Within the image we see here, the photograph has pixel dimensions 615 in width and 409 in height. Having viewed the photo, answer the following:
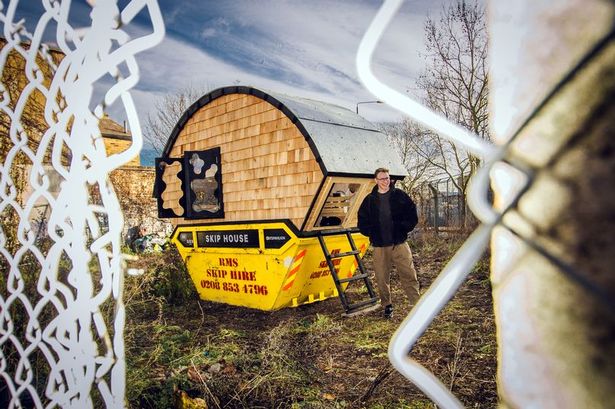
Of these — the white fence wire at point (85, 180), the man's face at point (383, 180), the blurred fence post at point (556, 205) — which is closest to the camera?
the blurred fence post at point (556, 205)

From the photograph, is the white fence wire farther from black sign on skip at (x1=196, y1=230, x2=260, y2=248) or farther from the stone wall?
the stone wall

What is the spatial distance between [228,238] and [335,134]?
2.40m

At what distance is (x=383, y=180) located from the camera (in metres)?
5.54

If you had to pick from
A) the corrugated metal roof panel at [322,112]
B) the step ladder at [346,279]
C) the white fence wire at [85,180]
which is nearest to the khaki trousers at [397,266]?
the step ladder at [346,279]

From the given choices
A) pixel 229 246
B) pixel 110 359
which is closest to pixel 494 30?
pixel 110 359

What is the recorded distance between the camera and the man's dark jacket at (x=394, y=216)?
566 centimetres

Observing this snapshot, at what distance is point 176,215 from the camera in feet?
24.4

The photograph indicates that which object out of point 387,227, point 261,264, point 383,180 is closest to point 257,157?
point 261,264

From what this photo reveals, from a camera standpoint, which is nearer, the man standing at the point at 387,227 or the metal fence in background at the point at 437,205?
the man standing at the point at 387,227

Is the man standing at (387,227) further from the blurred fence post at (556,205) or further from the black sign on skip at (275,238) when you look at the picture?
the blurred fence post at (556,205)

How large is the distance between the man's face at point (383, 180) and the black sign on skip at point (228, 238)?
6.64 ft

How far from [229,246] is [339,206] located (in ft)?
6.46

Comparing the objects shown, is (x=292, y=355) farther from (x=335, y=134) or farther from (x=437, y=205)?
(x=437, y=205)

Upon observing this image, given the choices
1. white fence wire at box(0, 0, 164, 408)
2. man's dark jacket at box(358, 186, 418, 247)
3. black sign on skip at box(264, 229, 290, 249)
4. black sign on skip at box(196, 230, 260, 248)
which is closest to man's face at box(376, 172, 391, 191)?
man's dark jacket at box(358, 186, 418, 247)
